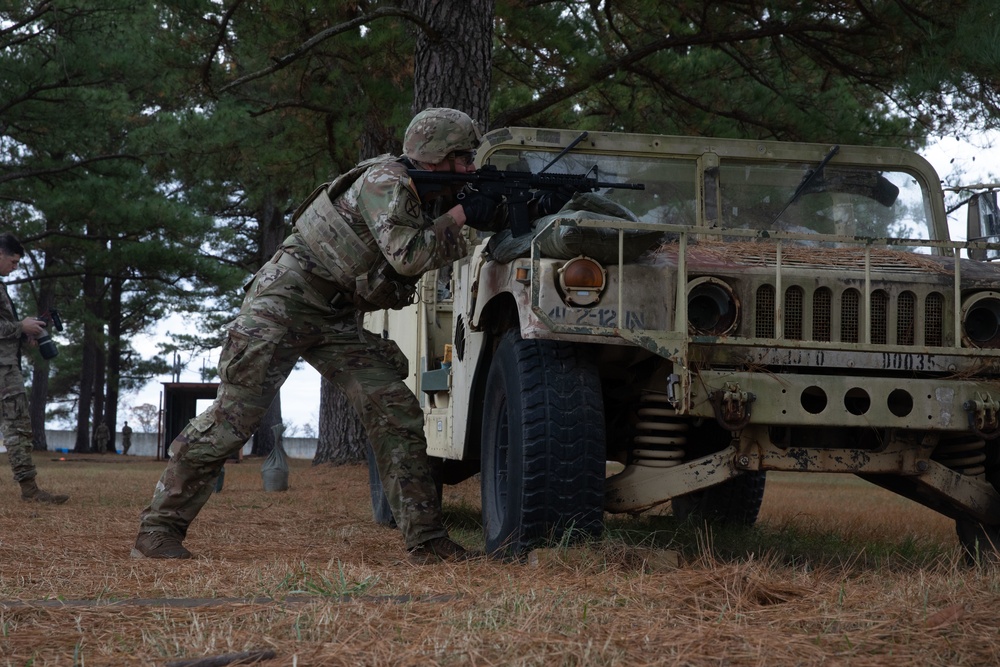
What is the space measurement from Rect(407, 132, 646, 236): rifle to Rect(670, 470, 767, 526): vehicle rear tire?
232cm

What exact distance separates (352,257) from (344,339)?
14.5 inches

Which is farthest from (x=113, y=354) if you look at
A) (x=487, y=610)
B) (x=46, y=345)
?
(x=487, y=610)

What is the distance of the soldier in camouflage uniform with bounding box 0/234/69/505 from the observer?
8266mm

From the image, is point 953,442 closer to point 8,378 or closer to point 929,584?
point 929,584

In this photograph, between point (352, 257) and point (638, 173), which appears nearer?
point (352, 257)

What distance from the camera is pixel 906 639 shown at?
2650 millimetres

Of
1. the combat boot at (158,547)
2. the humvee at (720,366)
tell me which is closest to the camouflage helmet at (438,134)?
the humvee at (720,366)

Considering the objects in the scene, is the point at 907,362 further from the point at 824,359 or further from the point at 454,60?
the point at 454,60

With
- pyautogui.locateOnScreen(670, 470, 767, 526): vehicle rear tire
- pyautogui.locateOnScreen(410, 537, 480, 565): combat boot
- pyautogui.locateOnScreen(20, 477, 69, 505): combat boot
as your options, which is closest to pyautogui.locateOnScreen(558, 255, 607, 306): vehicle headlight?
pyautogui.locateOnScreen(410, 537, 480, 565): combat boot

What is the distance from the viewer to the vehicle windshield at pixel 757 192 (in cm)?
554

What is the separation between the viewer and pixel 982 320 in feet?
14.0

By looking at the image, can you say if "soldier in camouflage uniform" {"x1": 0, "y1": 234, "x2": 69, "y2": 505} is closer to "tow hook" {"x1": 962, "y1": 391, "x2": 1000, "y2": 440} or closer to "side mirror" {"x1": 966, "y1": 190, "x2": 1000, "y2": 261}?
"side mirror" {"x1": 966, "y1": 190, "x2": 1000, "y2": 261}

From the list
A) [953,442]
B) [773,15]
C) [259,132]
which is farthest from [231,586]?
[259,132]

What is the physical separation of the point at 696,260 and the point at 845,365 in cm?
62
